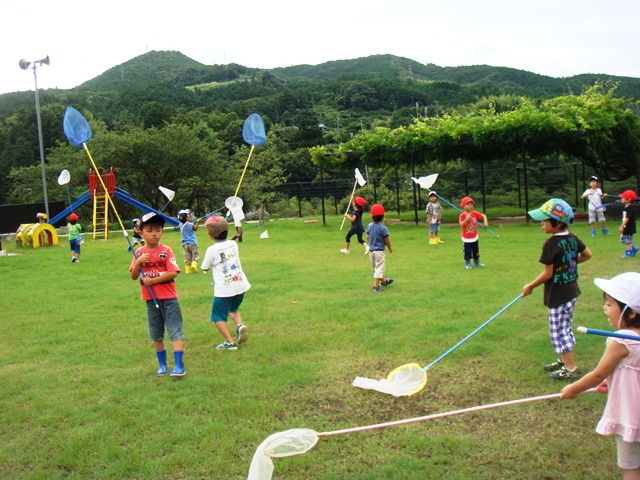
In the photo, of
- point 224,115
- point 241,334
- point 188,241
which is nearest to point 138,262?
point 241,334

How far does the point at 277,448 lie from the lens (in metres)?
3.79

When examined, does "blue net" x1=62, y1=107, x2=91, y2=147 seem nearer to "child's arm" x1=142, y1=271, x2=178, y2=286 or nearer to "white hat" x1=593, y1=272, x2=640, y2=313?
"child's arm" x1=142, y1=271, x2=178, y2=286

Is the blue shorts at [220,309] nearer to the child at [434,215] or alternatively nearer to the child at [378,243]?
the child at [378,243]

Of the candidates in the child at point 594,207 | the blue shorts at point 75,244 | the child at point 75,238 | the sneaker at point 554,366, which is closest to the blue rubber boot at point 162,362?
the sneaker at point 554,366

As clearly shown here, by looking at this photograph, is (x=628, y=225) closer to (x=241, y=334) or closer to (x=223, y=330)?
(x=241, y=334)

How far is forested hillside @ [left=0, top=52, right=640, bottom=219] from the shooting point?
3044 centimetres

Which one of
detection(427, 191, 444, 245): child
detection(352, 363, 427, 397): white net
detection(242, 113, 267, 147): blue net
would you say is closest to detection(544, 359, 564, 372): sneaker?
detection(352, 363, 427, 397): white net

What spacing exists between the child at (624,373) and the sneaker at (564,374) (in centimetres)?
222

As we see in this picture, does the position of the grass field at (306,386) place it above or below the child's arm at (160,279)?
below

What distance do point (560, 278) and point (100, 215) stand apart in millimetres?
26021

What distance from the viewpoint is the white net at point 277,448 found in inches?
139

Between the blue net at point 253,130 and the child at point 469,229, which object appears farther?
the blue net at point 253,130

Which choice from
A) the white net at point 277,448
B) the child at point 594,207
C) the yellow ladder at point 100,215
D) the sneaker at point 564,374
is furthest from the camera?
the yellow ladder at point 100,215

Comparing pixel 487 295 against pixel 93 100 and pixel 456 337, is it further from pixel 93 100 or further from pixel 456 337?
pixel 93 100
